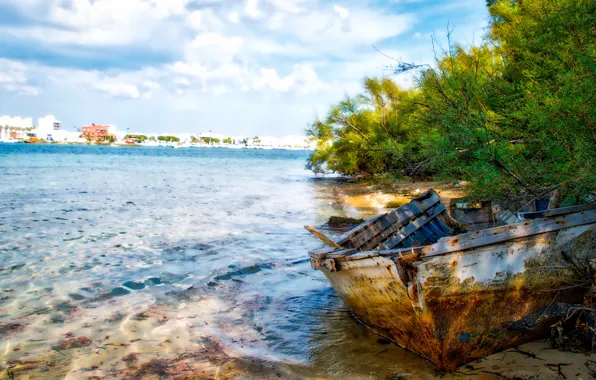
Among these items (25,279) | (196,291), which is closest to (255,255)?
(196,291)

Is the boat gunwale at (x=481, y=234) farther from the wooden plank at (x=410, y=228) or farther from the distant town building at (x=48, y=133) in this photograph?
the distant town building at (x=48, y=133)

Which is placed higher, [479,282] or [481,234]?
[481,234]

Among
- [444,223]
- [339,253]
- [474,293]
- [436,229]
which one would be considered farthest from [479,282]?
[444,223]

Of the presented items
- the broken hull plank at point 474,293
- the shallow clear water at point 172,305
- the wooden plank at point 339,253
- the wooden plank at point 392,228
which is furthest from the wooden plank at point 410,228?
the broken hull plank at point 474,293

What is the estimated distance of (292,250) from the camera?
10.6 m

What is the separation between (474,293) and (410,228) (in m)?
3.10

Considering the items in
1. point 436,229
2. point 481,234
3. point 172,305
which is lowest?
point 172,305

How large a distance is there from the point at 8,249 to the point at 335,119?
18.7m

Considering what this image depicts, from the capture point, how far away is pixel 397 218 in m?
7.30

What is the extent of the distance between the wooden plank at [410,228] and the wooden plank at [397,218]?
82mm

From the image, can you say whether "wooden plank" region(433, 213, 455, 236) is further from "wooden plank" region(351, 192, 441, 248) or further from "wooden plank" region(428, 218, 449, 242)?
"wooden plank" region(351, 192, 441, 248)

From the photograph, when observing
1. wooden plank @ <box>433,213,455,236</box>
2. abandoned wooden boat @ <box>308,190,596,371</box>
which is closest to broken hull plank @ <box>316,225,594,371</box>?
abandoned wooden boat @ <box>308,190,596,371</box>

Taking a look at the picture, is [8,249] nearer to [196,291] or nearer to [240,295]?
[196,291]

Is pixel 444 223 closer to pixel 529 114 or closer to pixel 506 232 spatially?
pixel 529 114
